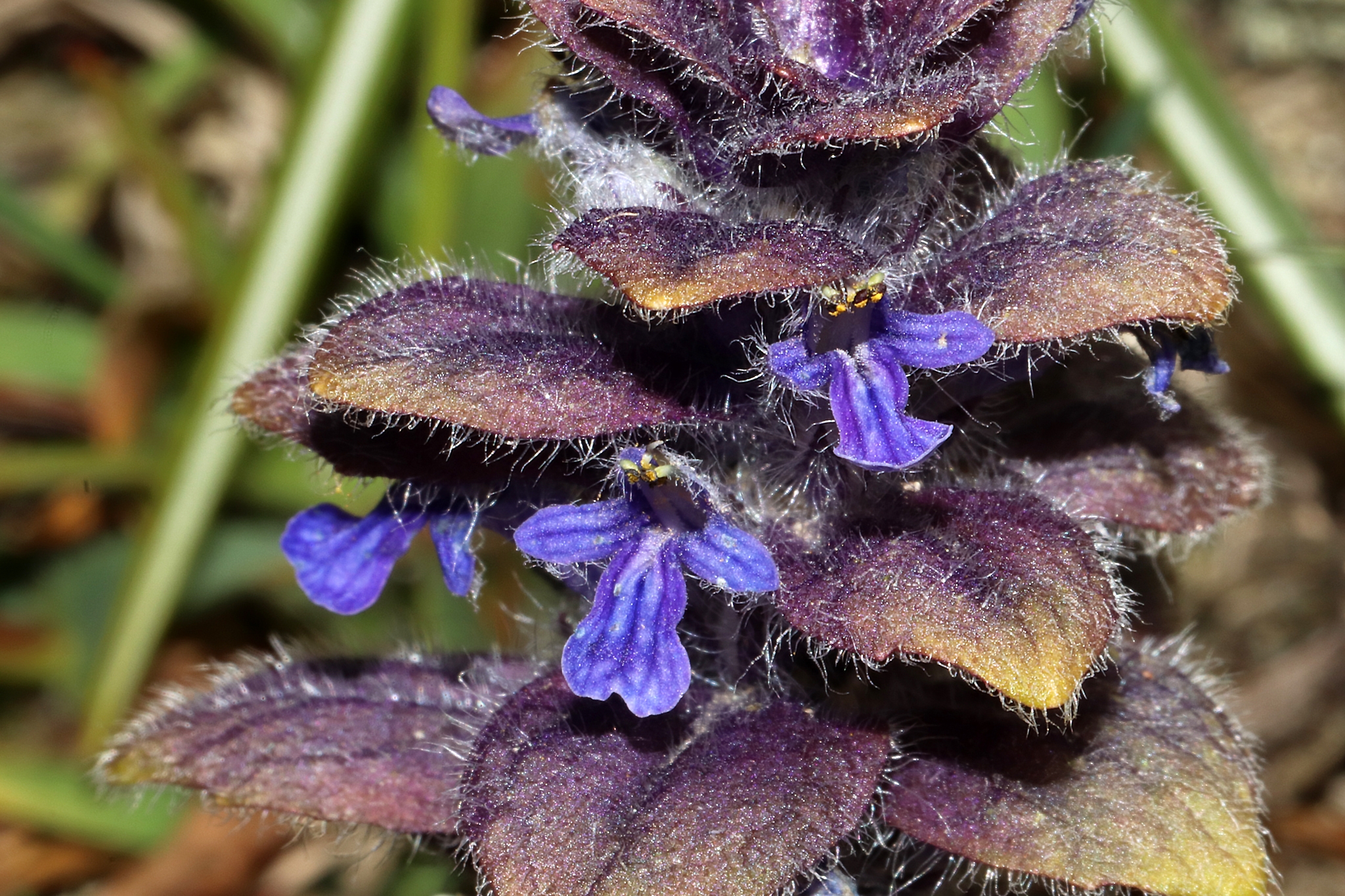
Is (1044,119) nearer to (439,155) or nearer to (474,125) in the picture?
(439,155)

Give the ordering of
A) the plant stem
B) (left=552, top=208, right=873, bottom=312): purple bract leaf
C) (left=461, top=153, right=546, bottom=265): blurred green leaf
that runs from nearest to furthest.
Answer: (left=552, top=208, right=873, bottom=312): purple bract leaf → the plant stem → (left=461, top=153, right=546, bottom=265): blurred green leaf

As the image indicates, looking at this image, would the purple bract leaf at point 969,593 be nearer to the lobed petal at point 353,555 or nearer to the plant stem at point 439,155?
the lobed petal at point 353,555

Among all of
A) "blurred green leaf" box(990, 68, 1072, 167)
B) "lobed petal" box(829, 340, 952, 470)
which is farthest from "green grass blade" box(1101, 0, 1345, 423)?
"lobed petal" box(829, 340, 952, 470)

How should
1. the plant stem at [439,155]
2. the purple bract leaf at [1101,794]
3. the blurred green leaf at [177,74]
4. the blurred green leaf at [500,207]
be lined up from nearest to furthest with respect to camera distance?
the purple bract leaf at [1101,794]
the plant stem at [439,155]
the blurred green leaf at [500,207]
the blurred green leaf at [177,74]

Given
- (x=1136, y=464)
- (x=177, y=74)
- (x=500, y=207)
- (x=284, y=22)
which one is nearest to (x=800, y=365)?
(x=1136, y=464)

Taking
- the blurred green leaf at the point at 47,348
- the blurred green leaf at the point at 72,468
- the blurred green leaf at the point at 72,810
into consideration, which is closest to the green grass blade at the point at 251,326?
the blurred green leaf at the point at 72,810

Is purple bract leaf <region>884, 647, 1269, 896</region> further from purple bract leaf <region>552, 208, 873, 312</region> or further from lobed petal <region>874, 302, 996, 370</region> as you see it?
purple bract leaf <region>552, 208, 873, 312</region>
